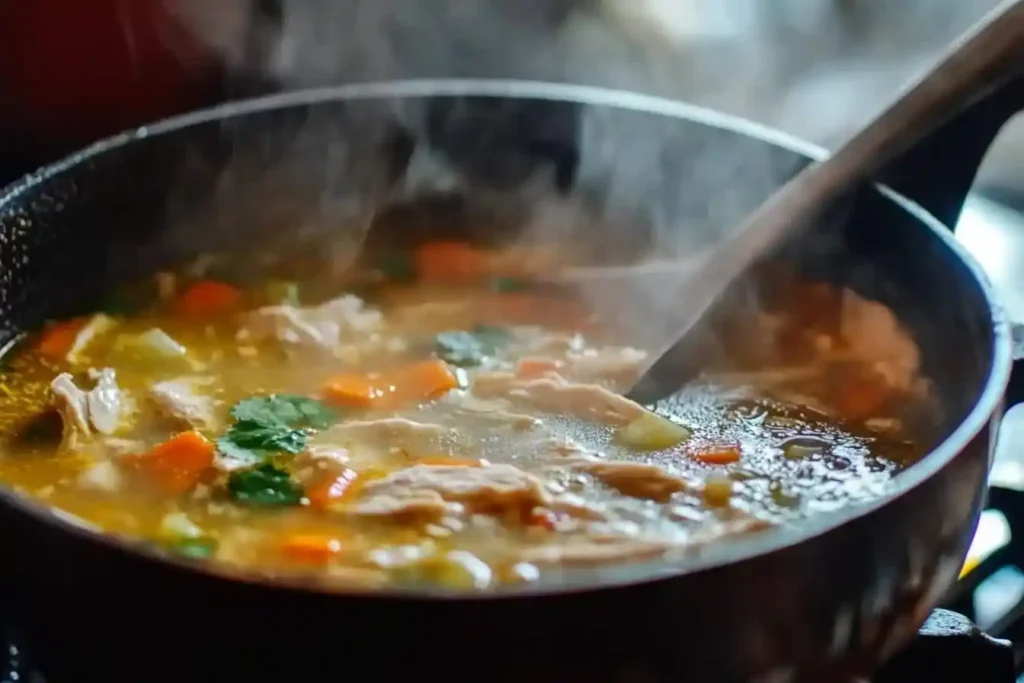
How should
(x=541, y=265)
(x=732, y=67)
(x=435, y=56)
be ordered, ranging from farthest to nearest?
1. (x=732, y=67)
2. (x=435, y=56)
3. (x=541, y=265)

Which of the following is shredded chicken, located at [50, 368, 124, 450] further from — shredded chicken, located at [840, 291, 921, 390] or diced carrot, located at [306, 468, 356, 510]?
shredded chicken, located at [840, 291, 921, 390]

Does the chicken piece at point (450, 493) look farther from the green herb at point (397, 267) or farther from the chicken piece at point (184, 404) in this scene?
the green herb at point (397, 267)

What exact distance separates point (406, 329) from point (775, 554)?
33.1 inches

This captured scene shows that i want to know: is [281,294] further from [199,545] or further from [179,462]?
[199,545]

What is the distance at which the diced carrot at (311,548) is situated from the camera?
3.48 feet

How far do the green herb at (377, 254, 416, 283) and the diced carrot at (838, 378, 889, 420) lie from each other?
62 cm

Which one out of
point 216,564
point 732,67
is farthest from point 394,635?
point 732,67

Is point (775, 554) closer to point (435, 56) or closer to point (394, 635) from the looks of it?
point (394, 635)

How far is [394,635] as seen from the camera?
2.38ft

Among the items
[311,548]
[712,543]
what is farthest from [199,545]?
[712,543]

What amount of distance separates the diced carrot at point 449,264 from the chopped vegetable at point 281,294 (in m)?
0.18

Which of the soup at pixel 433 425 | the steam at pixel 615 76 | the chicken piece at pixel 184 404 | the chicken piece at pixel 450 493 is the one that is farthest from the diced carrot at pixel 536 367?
the chicken piece at pixel 184 404

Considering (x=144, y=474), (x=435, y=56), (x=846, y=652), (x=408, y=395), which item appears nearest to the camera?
(x=846, y=652)

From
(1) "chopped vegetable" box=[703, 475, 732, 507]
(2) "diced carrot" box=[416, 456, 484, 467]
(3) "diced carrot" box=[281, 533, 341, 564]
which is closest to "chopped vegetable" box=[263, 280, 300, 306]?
(2) "diced carrot" box=[416, 456, 484, 467]
